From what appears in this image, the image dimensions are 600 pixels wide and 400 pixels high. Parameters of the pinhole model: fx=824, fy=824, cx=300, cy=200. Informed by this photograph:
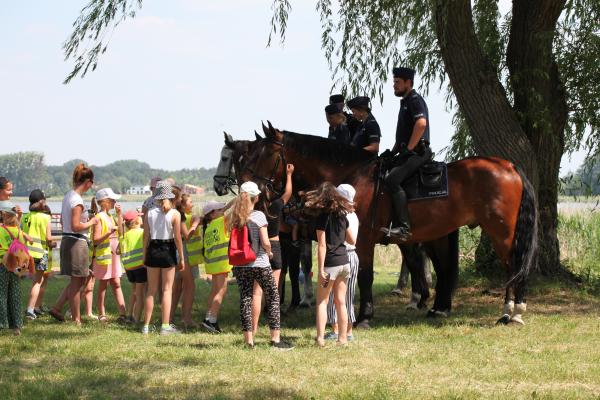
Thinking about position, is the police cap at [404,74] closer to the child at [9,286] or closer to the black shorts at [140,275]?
the black shorts at [140,275]

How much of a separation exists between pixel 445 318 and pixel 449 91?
5.48 m

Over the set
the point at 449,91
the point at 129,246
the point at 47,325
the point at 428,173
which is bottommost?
the point at 47,325

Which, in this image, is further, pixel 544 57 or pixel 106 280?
pixel 544 57

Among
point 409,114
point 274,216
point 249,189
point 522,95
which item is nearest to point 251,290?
point 249,189

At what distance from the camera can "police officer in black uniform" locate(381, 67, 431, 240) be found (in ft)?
31.3

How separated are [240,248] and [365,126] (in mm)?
3259

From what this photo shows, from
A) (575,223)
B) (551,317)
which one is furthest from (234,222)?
(575,223)

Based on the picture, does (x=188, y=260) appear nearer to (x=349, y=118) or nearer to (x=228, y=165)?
(x=349, y=118)

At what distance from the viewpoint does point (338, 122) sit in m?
10.8

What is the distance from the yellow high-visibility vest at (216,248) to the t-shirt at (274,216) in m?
0.49

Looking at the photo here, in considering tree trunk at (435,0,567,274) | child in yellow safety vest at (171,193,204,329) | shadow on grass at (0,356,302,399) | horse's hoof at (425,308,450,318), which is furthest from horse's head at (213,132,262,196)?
shadow on grass at (0,356,302,399)

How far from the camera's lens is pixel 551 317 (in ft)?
33.6

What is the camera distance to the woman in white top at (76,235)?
934cm

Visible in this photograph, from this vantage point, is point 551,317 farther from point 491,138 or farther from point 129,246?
point 129,246
